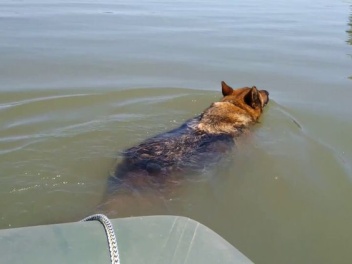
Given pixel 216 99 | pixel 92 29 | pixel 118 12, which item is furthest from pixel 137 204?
pixel 118 12

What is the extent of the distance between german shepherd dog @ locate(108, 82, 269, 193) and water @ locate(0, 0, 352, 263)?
21 cm

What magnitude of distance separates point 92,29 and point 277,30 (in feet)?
17.6

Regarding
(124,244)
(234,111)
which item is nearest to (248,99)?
(234,111)

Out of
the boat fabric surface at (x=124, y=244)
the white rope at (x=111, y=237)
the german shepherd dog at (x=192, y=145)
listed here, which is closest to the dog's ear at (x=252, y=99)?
the german shepherd dog at (x=192, y=145)

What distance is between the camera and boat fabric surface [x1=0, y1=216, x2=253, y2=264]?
259 cm

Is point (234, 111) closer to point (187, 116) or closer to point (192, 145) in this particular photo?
point (187, 116)

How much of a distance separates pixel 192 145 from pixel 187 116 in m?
1.77

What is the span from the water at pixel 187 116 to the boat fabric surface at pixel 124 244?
1.20m

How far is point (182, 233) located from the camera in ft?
9.65

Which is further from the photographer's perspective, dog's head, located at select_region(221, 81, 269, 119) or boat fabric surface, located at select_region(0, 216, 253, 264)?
dog's head, located at select_region(221, 81, 269, 119)

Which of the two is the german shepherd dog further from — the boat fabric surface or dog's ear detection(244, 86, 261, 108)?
the boat fabric surface

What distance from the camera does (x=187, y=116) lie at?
744 cm

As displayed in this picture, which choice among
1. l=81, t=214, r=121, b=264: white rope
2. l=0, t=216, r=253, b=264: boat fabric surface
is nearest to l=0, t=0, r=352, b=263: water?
l=0, t=216, r=253, b=264: boat fabric surface

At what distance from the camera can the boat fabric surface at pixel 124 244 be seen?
8.49ft
